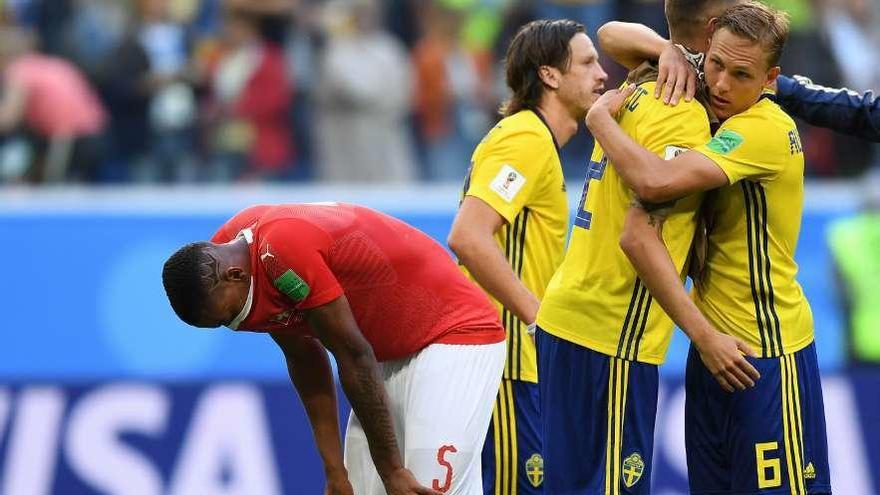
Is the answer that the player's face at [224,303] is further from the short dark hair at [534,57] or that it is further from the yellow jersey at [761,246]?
the short dark hair at [534,57]

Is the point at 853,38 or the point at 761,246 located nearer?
the point at 761,246

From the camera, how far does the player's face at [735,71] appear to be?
15.5 ft

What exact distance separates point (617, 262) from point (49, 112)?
20.2 feet

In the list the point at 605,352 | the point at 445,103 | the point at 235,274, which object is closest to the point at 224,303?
the point at 235,274

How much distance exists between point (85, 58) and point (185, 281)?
611cm

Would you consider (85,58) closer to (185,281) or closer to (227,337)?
(227,337)

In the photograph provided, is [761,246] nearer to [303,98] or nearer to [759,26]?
[759,26]

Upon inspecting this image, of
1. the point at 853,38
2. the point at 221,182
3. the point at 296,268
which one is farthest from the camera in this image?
the point at 853,38

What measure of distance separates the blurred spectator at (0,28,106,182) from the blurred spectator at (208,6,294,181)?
821 mm

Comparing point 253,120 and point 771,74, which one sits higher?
point 253,120

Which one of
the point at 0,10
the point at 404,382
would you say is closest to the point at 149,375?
the point at 0,10

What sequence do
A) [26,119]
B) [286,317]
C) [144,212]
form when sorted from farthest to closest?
[26,119]
[144,212]
[286,317]

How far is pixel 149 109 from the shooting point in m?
10.4

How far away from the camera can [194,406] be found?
8.78 m
